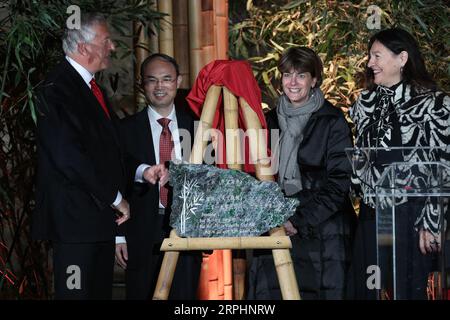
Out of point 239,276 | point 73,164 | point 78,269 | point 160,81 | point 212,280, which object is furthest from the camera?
point 239,276

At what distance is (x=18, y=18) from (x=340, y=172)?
1527mm

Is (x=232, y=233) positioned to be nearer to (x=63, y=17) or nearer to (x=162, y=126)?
(x=162, y=126)

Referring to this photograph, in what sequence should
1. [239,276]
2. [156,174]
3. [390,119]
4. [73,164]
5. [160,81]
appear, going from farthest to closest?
1. [239,276]
2. [160,81]
3. [390,119]
4. [156,174]
5. [73,164]

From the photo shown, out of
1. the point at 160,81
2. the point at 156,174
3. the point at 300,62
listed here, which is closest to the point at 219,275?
the point at 156,174

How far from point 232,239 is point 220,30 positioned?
64.0 inches

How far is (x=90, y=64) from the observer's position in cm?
443

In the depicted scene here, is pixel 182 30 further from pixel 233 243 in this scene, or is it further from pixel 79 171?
pixel 233 243

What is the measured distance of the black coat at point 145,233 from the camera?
475cm

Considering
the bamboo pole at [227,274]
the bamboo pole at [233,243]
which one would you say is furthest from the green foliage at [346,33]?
the bamboo pole at [233,243]

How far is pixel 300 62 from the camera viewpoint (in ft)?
15.6

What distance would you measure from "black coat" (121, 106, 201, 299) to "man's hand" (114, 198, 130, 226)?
235 millimetres

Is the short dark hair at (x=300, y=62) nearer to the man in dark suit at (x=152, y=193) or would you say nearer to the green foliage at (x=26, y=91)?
the man in dark suit at (x=152, y=193)

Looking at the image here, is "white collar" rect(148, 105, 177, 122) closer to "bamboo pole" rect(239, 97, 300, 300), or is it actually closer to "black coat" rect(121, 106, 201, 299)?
"black coat" rect(121, 106, 201, 299)

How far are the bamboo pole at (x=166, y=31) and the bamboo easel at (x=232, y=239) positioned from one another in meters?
1.03
